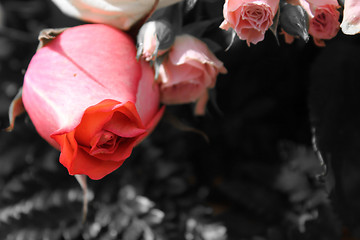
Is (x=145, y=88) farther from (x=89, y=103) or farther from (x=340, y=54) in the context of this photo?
(x=340, y=54)

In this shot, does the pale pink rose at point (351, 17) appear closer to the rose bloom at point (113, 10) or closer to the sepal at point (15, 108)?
the rose bloom at point (113, 10)

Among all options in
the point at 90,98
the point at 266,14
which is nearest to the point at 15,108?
the point at 90,98

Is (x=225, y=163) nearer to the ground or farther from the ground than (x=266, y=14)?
nearer to the ground

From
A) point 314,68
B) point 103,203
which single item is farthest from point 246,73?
point 103,203

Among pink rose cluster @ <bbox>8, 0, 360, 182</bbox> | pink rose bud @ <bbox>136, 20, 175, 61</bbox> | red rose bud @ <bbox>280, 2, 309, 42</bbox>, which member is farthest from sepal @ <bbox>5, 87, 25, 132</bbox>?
red rose bud @ <bbox>280, 2, 309, 42</bbox>

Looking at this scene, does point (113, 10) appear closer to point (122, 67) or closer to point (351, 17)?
point (122, 67)

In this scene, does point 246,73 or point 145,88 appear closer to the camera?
point 145,88
